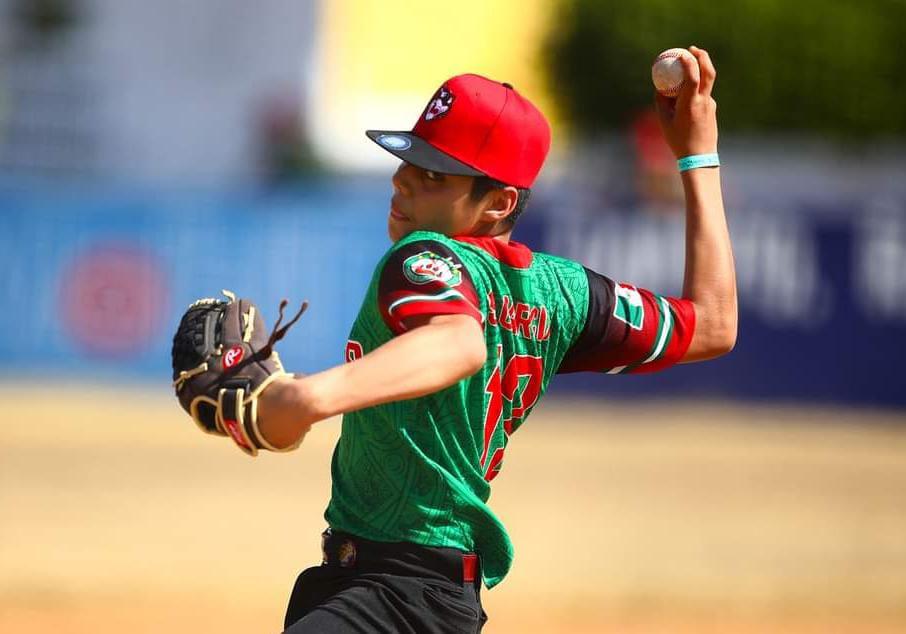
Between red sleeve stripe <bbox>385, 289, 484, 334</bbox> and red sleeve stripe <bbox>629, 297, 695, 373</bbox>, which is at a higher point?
red sleeve stripe <bbox>385, 289, 484, 334</bbox>

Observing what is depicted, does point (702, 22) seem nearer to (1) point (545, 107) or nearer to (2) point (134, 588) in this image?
(1) point (545, 107)

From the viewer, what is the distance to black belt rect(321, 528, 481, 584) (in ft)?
10.1

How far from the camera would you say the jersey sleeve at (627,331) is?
3.35m

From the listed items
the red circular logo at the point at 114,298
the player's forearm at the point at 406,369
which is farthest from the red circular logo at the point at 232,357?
the red circular logo at the point at 114,298

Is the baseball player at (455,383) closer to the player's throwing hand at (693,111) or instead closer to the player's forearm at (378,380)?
the player's forearm at (378,380)

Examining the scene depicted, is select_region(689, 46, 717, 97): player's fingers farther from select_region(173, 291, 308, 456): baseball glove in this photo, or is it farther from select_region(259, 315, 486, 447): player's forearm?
select_region(173, 291, 308, 456): baseball glove

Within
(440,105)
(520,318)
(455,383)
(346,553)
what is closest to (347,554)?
(346,553)

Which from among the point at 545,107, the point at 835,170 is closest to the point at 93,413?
the point at 835,170

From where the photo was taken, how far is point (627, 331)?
3367mm

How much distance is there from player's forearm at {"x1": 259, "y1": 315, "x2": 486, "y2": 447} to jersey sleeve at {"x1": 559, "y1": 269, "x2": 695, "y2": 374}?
69cm

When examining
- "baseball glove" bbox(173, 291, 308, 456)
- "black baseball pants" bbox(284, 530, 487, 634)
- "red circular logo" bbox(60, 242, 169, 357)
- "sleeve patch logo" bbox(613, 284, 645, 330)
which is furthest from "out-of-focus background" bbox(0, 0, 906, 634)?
"baseball glove" bbox(173, 291, 308, 456)

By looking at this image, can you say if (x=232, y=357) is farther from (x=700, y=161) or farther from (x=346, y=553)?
(x=700, y=161)

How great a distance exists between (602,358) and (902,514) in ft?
23.9

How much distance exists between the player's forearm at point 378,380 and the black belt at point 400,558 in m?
0.53
